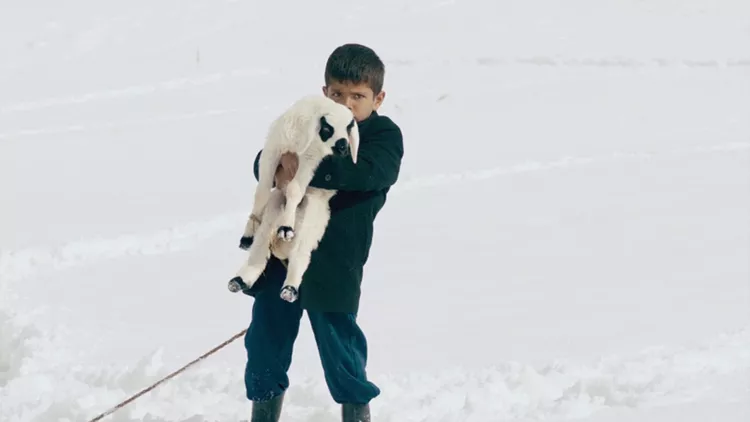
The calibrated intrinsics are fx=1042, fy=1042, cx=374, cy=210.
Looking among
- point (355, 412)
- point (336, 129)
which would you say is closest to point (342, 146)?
point (336, 129)

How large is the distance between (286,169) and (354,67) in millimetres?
324

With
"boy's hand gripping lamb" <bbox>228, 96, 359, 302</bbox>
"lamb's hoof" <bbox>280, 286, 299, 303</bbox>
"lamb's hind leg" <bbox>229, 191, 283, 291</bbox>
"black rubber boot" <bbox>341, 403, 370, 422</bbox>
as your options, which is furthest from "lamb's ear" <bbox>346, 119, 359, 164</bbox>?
"black rubber boot" <bbox>341, 403, 370, 422</bbox>

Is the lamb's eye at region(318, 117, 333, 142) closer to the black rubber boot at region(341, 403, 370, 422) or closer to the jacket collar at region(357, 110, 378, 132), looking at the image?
the jacket collar at region(357, 110, 378, 132)

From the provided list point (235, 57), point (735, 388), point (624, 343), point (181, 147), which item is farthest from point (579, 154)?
point (235, 57)

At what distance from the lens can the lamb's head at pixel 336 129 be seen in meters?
2.62

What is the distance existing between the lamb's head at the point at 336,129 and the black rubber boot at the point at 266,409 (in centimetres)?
81

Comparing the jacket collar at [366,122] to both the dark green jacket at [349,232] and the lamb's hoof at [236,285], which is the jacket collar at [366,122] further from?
the lamb's hoof at [236,285]

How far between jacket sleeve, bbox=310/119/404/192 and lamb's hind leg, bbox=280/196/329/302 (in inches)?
2.9

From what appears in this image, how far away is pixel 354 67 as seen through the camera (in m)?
2.76

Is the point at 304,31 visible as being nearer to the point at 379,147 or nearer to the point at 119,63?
the point at 119,63

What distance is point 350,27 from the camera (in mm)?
12672

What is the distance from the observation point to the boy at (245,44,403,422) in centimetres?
275

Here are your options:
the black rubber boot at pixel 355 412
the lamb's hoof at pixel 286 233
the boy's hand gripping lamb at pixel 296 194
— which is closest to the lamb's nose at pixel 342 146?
the boy's hand gripping lamb at pixel 296 194

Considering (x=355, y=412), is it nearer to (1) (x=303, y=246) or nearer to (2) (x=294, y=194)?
(1) (x=303, y=246)
